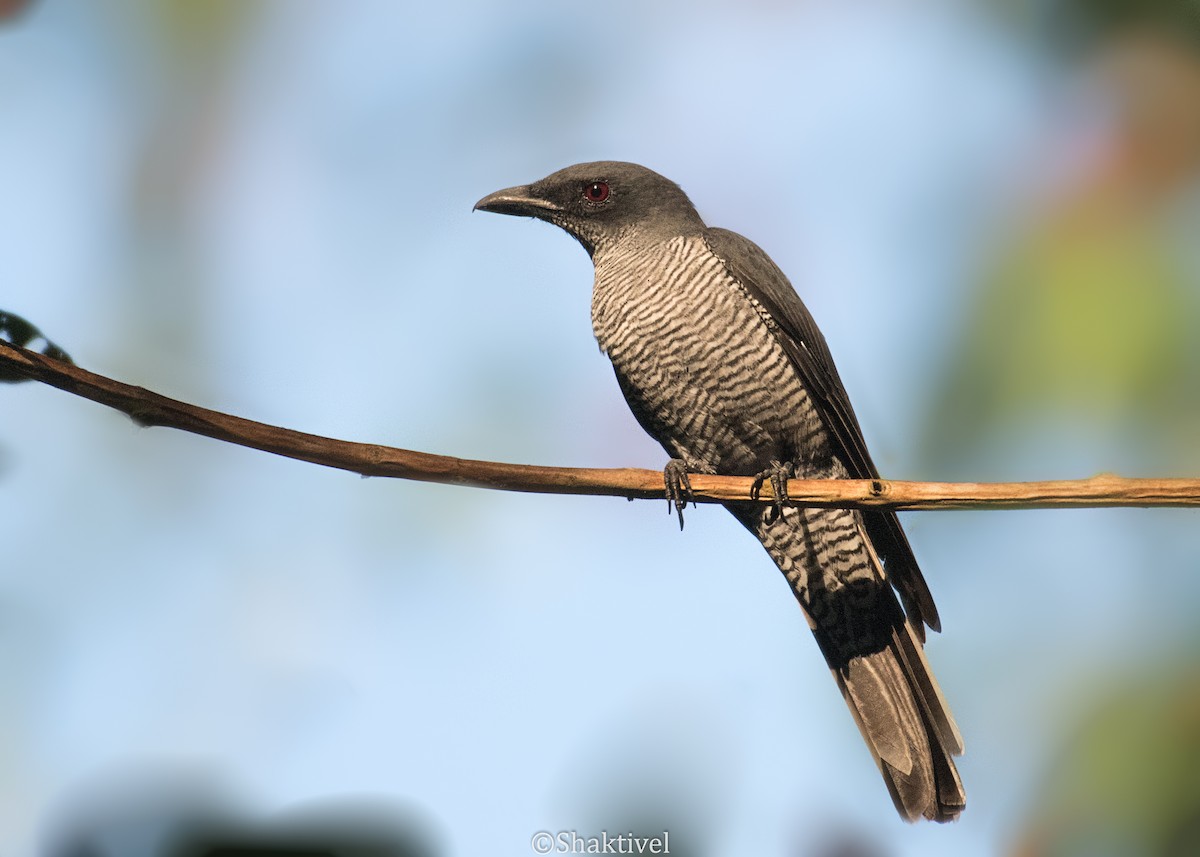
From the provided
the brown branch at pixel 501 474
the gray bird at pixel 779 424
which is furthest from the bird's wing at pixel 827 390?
the brown branch at pixel 501 474

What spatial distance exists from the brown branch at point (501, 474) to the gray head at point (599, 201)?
2401mm

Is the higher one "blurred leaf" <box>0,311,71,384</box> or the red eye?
the red eye

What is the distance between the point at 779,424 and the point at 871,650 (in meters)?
1.13

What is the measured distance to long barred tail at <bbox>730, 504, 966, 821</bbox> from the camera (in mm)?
5121

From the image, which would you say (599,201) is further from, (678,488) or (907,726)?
(907,726)

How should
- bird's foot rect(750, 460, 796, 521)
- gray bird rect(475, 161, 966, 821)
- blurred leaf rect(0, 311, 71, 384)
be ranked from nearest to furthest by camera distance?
blurred leaf rect(0, 311, 71, 384)
bird's foot rect(750, 460, 796, 521)
gray bird rect(475, 161, 966, 821)

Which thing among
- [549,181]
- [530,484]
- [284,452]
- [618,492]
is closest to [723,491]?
[618,492]

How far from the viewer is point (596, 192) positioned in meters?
6.13

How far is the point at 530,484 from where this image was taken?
3650mm

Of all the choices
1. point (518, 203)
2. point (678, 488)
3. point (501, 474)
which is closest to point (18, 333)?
point (501, 474)

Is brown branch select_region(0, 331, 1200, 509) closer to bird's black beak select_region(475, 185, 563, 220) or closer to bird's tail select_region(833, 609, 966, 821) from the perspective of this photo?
bird's tail select_region(833, 609, 966, 821)

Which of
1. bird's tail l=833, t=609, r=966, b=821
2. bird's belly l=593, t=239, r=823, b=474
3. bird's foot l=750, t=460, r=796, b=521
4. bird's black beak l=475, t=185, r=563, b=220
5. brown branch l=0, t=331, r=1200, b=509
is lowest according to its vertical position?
bird's tail l=833, t=609, r=966, b=821

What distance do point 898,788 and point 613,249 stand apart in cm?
289

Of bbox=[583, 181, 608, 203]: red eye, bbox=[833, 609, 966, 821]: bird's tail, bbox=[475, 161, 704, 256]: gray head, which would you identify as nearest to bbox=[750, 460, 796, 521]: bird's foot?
bbox=[833, 609, 966, 821]: bird's tail
